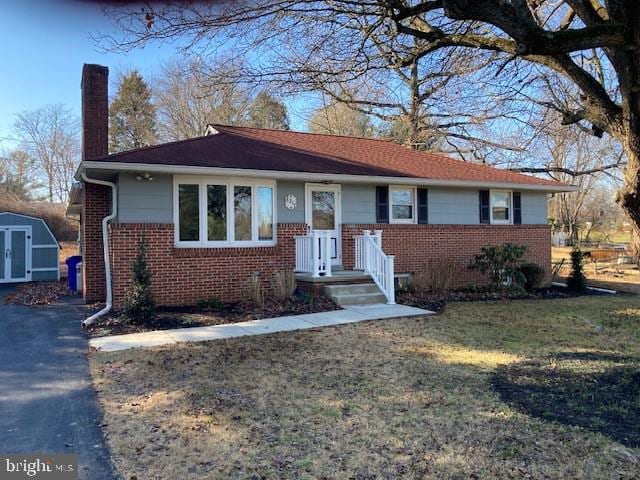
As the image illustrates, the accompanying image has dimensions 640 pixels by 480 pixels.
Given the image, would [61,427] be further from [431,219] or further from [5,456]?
[431,219]

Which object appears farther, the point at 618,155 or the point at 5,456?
the point at 618,155

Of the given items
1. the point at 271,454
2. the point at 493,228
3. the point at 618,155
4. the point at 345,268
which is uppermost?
the point at 618,155

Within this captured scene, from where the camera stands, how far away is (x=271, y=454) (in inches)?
140

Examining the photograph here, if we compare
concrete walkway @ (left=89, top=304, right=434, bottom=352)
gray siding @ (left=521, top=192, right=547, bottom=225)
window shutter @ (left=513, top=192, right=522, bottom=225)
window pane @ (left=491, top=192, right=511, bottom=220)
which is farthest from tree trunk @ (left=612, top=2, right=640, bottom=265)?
gray siding @ (left=521, top=192, right=547, bottom=225)

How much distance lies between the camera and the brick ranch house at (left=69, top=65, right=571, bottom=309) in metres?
10.0

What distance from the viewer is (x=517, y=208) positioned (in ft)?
49.0

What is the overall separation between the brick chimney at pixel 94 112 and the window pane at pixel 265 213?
411 centimetres

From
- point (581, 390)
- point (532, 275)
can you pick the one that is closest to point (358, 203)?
point (532, 275)

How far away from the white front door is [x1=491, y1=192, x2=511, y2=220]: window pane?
5.34 meters

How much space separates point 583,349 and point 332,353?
3559mm

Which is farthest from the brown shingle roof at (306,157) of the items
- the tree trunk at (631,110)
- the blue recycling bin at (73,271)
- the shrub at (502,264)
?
the tree trunk at (631,110)

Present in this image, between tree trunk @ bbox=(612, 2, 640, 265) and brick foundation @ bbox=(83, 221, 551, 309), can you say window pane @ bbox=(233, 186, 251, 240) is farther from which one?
tree trunk @ bbox=(612, 2, 640, 265)

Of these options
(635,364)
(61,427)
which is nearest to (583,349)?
(635,364)

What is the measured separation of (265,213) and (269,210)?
5.1 inches
